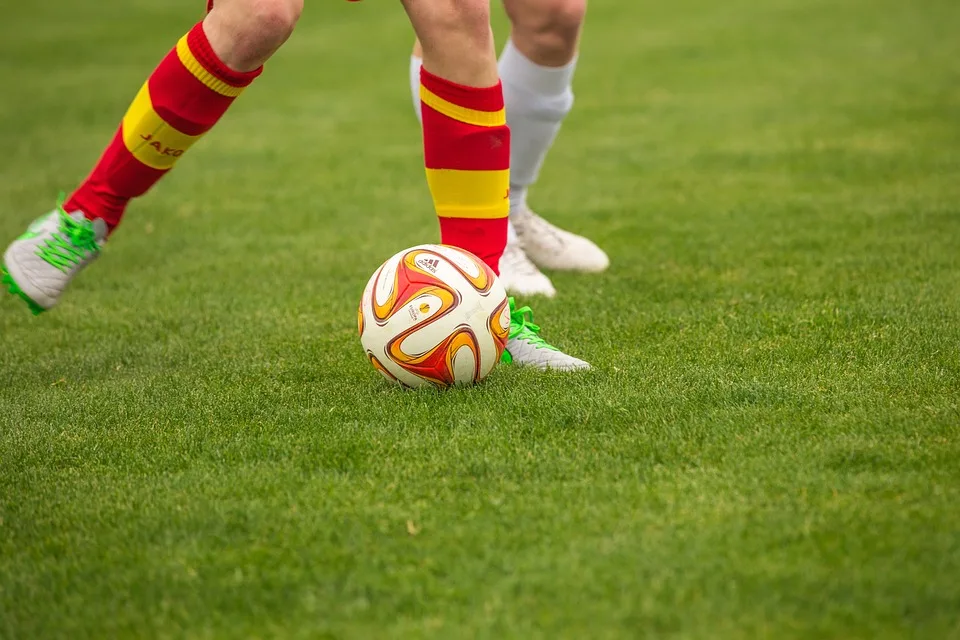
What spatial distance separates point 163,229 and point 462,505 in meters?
3.50

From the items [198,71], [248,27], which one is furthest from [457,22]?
[198,71]

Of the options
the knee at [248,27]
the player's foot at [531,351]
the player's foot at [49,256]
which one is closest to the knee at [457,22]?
the knee at [248,27]

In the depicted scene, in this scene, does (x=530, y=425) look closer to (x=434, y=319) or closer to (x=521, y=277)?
(x=434, y=319)

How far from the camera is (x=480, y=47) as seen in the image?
115 inches

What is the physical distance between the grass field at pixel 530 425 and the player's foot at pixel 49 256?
270 mm

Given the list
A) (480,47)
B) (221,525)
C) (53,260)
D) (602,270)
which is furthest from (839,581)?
→ (602,270)

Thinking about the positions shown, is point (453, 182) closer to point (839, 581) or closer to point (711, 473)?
point (711, 473)

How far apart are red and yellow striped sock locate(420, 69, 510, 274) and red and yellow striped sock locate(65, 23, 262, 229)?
18.9 inches

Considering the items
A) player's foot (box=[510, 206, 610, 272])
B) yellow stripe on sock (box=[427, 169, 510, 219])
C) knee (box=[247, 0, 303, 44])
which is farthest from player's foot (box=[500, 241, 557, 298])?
knee (box=[247, 0, 303, 44])

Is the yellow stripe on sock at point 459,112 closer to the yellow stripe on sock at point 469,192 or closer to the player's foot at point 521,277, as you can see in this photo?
the yellow stripe on sock at point 469,192

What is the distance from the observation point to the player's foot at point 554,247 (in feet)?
13.9

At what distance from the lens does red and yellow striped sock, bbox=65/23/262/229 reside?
9.64 feet

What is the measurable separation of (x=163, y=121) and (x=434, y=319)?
906mm

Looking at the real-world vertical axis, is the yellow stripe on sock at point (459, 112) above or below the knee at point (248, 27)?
below
